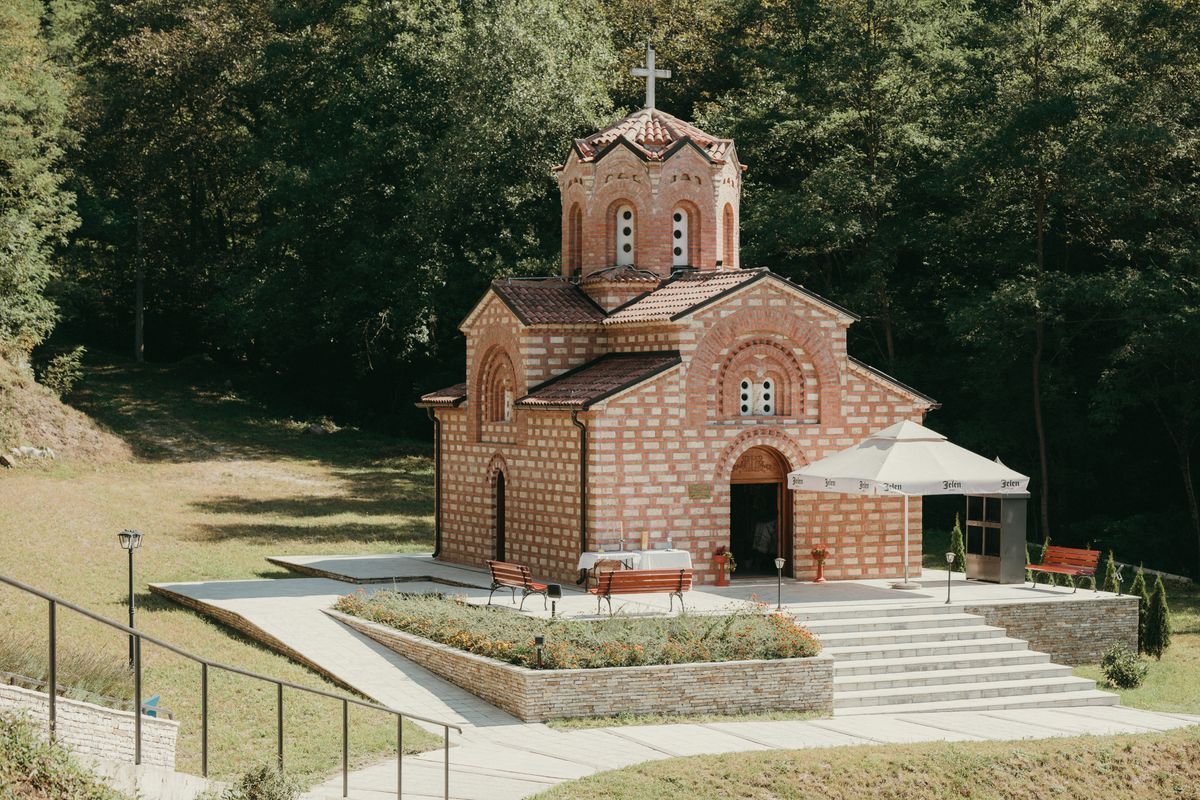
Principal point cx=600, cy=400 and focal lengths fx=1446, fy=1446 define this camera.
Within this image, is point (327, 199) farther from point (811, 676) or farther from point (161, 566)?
point (811, 676)

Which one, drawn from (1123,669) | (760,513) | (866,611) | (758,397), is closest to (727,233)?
(758,397)

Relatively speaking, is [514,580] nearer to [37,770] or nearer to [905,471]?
[905,471]

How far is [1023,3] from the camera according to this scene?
38656 millimetres

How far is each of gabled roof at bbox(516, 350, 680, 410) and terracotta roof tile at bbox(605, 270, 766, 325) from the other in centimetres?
72

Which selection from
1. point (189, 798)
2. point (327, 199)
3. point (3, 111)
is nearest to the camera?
point (189, 798)

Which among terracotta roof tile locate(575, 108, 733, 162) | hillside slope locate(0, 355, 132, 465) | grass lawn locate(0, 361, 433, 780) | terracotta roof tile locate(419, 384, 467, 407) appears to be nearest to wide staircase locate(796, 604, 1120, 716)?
grass lawn locate(0, 361, 433, 780)

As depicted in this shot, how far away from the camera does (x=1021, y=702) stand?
21641mm

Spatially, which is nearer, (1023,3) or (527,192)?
(1023,3)

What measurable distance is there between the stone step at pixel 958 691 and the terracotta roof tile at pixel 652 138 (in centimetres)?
1216

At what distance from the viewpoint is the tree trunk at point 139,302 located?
176 ft

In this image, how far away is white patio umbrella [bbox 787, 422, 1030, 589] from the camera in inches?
953

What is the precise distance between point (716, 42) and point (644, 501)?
31.6 meters

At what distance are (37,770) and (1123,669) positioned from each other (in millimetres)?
17023

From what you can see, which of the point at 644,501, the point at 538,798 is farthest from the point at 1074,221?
the point at 538,798
